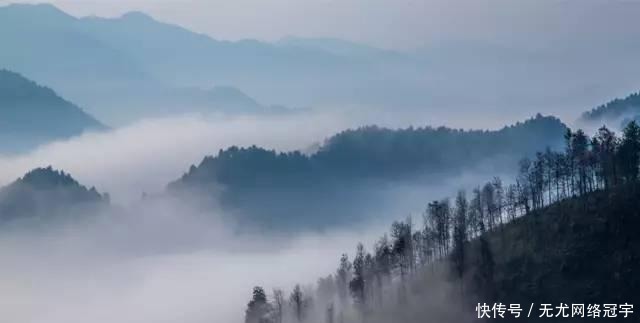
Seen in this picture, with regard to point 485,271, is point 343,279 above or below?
below

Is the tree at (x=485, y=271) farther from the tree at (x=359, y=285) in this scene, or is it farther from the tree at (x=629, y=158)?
the tree at (x=629, y=158)

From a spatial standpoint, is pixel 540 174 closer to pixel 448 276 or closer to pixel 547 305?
pixel 448 276

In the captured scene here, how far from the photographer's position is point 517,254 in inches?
5468

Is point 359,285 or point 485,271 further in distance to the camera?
point 359,285

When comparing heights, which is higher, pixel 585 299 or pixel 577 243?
pixel 577 243

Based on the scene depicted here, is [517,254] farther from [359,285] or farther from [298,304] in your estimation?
[298,304]

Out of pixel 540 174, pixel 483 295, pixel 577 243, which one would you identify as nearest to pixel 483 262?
pixel 483 295

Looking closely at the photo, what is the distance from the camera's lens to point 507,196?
525 feet

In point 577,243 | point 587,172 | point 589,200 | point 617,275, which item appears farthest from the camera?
point 587,172

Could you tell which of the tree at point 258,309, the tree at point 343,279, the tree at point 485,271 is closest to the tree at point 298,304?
the tree at point 258,309

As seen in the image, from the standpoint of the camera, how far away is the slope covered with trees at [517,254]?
12794 cm

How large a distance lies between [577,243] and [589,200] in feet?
39.3

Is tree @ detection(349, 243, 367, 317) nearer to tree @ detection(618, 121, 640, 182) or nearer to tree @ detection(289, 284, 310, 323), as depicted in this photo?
tree @ detection(289, 284, 310, 323)

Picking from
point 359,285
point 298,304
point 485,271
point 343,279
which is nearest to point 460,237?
point 485,271
